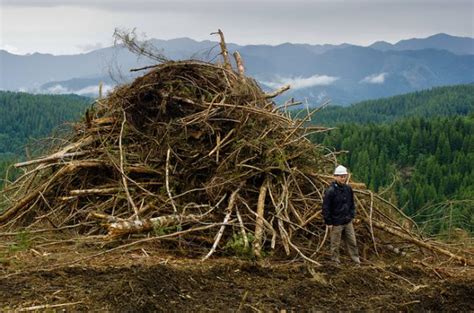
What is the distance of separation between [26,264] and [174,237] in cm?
188

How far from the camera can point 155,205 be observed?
8.15m

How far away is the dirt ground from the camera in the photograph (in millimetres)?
5141

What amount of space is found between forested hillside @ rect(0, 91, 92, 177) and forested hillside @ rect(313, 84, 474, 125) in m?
57.0

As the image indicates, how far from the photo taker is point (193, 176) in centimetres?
862

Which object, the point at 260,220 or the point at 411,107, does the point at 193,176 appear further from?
the point at 411,107

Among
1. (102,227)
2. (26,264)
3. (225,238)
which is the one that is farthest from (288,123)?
(26,264)

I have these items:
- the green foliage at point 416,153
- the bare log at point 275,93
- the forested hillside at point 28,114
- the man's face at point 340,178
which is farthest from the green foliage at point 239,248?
the forested hillside at point 28,114

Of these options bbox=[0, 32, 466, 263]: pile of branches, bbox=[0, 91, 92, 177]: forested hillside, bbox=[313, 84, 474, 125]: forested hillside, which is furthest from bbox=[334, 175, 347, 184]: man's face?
bbox=[313, 84, 474, 125]: forested hillside

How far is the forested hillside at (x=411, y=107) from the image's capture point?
14312 cm

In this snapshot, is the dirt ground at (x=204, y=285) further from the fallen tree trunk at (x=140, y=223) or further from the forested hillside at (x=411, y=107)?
the forested hillside at (x=411, y=107)

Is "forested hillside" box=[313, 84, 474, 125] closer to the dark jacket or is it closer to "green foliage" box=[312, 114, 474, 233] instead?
"green foliage" box=[312, 114, 474, 233]

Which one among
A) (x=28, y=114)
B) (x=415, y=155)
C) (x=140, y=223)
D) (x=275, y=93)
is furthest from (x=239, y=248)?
(x=28, y=114)

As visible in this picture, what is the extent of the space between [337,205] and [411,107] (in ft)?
528

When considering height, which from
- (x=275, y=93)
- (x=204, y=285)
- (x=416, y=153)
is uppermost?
(x=275, y=93)
